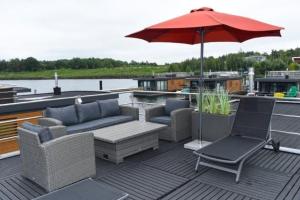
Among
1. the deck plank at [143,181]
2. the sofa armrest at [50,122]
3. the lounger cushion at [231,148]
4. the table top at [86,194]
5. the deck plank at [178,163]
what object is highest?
the sofa armrest at [50,122]

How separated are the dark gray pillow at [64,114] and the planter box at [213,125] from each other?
2.17 meters

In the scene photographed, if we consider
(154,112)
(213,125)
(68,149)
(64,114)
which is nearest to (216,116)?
(213,125)

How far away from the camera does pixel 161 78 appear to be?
104 ft

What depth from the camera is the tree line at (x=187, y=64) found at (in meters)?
25.8

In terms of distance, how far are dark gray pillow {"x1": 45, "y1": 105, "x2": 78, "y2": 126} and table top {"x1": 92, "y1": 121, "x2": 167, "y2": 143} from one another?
831 mm

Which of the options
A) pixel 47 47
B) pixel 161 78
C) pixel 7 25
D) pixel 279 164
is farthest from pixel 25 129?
pixel 161 78

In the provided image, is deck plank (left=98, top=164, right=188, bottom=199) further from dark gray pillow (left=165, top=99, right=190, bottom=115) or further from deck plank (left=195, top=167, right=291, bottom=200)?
dark gray pillow (left=165, top=99, right=190, bottom=115)

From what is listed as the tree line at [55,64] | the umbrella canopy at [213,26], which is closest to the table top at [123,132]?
the umbrella canopy at [213,26]

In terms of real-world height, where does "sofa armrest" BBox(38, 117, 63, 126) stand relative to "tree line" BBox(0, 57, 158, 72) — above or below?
below

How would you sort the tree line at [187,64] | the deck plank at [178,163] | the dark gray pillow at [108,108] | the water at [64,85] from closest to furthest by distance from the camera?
1. the deck plank at [178,163]
2. the dark gray pillow at [108,108]
3. the tree line at [187,64]
4. the water at [64,85]

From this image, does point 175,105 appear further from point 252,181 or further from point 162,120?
point 252,181

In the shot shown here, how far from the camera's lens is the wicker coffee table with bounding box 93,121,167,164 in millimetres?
3756

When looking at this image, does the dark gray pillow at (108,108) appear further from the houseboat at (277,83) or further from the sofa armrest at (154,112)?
the houseboat at (277,83)

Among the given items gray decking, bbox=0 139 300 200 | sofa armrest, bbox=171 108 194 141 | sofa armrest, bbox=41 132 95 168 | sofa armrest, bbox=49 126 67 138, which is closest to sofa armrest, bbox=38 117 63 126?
sofa armrest, bbox=49 126 67 138
